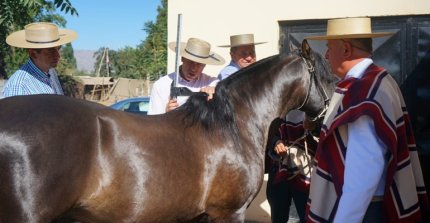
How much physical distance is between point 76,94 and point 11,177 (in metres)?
27.6

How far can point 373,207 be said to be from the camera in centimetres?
195

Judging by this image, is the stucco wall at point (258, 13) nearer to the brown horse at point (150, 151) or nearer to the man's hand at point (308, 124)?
the brown horse at point (150, 151)

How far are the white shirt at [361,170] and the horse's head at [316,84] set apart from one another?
1480 mm

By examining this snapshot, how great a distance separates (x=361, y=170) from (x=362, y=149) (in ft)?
0.28

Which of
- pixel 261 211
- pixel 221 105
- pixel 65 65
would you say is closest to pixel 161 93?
pixel 221 105

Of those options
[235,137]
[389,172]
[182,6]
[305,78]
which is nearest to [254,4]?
[182,6]

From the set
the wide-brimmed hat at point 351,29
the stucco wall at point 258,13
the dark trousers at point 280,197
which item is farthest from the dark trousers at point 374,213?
the stucco wall at point 258,13

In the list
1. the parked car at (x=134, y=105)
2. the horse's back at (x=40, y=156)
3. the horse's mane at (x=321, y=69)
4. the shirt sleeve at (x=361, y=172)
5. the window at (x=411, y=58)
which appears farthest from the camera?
the parked car at (x=134, y=105)

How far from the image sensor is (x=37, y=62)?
3.43 metres

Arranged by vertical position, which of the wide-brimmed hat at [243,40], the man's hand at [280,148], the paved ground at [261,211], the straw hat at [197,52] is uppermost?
the wide-brimmed hat at [243,40]

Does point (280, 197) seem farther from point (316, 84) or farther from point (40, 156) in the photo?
point (40, 156)

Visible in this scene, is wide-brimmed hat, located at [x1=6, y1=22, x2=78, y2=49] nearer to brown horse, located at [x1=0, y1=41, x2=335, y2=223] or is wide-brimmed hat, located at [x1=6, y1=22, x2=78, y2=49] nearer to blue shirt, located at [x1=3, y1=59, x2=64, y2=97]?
Result: blue shirt, located at [x1=3, y1=59, x2=64, y2=97]

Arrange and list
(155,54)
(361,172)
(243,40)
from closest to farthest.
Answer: (361,172) < (243,40) < (155,54)

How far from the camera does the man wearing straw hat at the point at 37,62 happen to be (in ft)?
10.6
